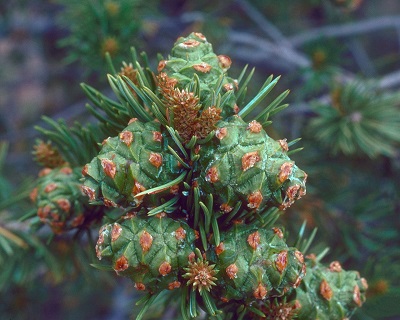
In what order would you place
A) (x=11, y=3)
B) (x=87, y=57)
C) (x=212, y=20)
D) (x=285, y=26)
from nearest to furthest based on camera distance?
1. (x=87, y=57)
2. (x=212, y=20)
3. (x=11, y=3)
4. (x=285, y=26)

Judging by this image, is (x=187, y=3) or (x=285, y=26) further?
(x=285, y=26)

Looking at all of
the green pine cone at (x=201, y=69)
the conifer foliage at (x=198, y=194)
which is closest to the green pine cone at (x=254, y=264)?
the conifer foliage at (x=198, y=194)

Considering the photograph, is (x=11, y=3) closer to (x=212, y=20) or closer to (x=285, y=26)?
(x=212, y=20)

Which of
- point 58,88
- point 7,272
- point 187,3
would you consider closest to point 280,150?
point 7,272

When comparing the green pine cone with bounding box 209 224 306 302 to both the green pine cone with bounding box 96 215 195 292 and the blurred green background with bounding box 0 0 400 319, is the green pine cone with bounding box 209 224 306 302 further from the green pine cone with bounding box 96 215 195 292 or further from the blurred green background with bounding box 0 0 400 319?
the blurred green background with bounding box 0 0 400 319

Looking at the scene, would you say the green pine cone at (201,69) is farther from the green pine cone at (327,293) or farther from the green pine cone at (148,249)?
the green pine cone at (327,293)

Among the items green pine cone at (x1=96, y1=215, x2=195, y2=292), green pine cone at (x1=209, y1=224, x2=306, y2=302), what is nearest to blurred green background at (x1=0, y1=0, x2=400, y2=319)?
green pine cone at (x1=96, y1=215, x2=195, y2=292)
